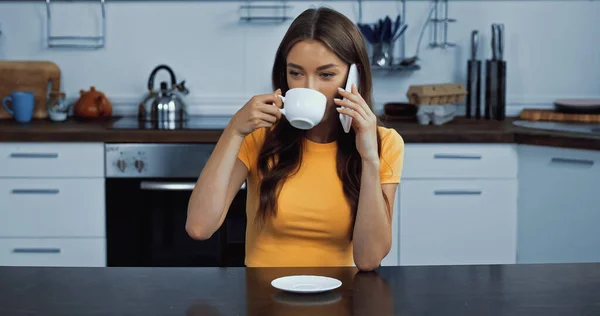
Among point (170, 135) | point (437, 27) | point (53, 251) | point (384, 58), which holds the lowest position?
point (53, 251)

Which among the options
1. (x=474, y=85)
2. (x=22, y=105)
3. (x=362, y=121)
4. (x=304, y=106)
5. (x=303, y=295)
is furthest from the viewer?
(x=474, y=85)

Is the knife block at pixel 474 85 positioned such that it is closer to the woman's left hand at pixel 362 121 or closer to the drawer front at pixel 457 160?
the drawer front at pixel 457 160

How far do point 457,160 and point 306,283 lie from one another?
2062mm

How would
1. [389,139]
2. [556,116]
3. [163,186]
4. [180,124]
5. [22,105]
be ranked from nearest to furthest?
1. [389,139]
2. [163,186]
3. [180,124]
4. [22,105]
5. [556,116]

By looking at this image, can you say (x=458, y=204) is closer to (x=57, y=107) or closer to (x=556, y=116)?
(x=556, y=116)

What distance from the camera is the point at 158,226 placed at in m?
3.53

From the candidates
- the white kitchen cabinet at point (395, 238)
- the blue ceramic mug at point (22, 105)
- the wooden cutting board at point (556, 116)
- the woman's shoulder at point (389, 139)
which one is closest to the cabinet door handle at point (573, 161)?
the wooden cutting board at point (556, 116)

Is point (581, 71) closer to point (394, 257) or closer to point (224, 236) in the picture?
point (394, 257)

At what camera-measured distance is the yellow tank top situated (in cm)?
193

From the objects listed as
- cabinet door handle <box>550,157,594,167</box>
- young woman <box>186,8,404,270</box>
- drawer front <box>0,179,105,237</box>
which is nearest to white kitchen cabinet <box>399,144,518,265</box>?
cabinet door handle <box>550,157,594,167</box>

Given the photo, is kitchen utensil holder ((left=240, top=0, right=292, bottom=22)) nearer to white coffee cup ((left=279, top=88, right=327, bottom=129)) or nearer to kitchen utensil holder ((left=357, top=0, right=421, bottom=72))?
kitchen utensil holder ((left=357, top=0, right=421, bottom=72))

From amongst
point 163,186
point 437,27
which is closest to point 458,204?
point 437,27

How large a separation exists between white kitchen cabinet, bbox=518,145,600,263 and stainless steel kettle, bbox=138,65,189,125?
1381 millimetres

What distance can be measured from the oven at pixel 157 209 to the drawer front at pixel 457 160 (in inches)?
26.5
